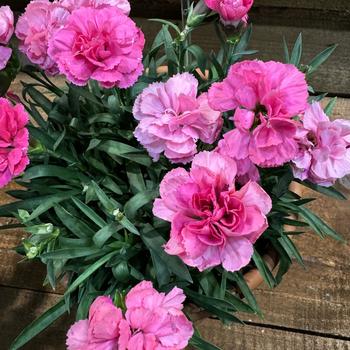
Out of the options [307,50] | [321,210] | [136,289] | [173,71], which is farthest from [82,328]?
[307,50]

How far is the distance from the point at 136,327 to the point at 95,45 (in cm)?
26

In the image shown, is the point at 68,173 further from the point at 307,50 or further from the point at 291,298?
the point at 307,50

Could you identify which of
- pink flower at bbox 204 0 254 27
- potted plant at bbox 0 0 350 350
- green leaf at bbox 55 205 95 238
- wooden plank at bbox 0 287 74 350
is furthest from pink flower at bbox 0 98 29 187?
wooden plank at bbox 0 287 74 350

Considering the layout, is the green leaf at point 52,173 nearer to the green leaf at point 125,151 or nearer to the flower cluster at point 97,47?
the green leaf at point 125,151

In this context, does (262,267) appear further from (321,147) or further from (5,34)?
(5,34)

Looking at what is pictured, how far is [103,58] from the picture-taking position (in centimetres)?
52

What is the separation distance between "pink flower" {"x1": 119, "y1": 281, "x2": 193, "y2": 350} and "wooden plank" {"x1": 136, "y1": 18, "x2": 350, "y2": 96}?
→ 0.72 meters

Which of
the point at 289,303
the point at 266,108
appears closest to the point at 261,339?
the point at 289,303

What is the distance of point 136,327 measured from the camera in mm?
443

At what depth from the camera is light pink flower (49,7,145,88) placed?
514 millimetres

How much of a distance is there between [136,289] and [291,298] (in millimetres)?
386

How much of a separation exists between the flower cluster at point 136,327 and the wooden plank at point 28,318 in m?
0.33

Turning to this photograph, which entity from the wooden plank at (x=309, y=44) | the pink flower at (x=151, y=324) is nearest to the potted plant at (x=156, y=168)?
the pink flower at (x=151, y=324)

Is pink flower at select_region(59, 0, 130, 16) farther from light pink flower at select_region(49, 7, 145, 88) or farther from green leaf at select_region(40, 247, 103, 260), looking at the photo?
green leaf at select_region(40, 247, 103, 260)
